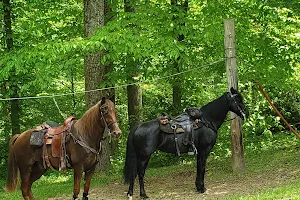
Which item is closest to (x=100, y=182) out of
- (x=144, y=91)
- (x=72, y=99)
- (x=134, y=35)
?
(x=134, y=35)

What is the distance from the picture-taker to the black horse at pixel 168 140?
7.85m

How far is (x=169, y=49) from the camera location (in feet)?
27.0

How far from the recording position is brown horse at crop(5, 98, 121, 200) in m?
6.84

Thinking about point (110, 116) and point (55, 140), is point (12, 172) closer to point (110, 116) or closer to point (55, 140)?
point (55, 140)

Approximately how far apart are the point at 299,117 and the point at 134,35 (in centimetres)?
952

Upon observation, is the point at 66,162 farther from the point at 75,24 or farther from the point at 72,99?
the point at 72,99

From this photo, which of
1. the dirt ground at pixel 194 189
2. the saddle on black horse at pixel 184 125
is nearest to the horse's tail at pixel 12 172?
the dirt ground at pixel 194 189

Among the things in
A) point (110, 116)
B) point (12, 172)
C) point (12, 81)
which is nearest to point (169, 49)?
point (110, 116)

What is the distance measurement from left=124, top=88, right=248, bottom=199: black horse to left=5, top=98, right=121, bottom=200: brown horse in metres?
0.97

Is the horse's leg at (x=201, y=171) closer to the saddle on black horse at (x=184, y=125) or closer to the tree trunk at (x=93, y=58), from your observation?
the saddle on black horse at (x=184, y=125)

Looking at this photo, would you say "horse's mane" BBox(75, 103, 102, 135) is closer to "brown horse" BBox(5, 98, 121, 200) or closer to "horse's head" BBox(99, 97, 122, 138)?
"brown horse" BBox(5, 98, 121, 200)

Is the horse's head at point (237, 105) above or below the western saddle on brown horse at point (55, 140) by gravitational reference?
above

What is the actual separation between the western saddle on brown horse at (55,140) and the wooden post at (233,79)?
3769mm

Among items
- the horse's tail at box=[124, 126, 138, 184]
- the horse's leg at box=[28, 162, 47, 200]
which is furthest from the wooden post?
the horse's leg at box=[28, 162, 47, 200]
